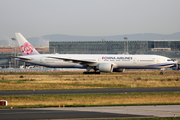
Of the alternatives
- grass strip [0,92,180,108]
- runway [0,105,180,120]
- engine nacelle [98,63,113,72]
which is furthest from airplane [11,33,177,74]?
runway [0,105,180,120]

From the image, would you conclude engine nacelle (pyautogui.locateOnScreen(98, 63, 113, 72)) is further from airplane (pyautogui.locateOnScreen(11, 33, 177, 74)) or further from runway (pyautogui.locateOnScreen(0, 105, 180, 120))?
runway (pyautogui.locateOnScreen(0, 105, 180, 120))

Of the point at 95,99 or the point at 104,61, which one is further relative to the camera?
the point at 104,61

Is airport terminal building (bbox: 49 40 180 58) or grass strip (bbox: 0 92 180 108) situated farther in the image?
airport terminal building (bbox: 49 40 180 58)

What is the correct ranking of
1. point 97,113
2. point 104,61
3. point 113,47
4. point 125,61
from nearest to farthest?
1. point 97,113
2. point 125,61
3. point 104,61
4. point 113,47

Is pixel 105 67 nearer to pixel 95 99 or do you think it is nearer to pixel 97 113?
pixel 95 99

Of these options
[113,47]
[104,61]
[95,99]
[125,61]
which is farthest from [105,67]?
[113,47]

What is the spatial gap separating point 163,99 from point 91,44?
115608 mm

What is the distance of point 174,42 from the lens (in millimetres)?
136000

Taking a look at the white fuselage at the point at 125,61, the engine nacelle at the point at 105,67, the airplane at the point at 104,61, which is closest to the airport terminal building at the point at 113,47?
the airplane at the point at 104,61

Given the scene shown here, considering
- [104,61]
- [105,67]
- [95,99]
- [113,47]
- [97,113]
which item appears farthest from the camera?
[113,47]

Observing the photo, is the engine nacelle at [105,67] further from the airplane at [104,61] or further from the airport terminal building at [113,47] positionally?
the airport terminal building at [113,47]

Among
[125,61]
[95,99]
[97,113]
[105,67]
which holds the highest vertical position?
[125,61]

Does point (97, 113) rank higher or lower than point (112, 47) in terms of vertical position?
lower

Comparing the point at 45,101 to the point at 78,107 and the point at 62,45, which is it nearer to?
the point at 78,107
